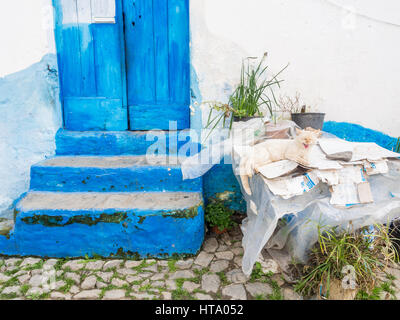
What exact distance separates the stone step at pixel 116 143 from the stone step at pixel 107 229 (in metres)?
0.90

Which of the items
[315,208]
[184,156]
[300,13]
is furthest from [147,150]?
[300,13]

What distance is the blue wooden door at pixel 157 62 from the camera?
3.28m

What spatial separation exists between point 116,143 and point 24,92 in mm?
1213

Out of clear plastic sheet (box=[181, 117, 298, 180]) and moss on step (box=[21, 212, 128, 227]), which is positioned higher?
clear plastic sheet (box=[181, 117, 298, 180])

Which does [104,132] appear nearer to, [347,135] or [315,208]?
[315,208]

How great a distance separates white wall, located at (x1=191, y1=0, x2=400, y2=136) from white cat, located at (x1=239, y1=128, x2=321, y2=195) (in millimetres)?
1125

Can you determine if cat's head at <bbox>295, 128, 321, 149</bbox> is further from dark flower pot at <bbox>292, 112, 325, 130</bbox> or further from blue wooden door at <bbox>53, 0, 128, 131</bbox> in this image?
blue wooden door at <bbox>53, 0, 128, 131</bbox>

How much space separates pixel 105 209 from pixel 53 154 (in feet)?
4.51

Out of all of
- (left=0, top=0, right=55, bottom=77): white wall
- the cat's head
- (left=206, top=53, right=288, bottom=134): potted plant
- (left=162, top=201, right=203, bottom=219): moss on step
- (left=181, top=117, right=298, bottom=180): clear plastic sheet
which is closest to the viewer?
the cat's head

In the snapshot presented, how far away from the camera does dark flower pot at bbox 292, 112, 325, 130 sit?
2992mm

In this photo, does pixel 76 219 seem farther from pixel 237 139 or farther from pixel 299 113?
pixel 299 113

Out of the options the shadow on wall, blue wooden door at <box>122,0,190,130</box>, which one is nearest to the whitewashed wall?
the shadow on wall

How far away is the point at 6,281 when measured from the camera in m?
2.24

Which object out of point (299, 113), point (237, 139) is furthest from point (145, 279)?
A: point (299, 113)
